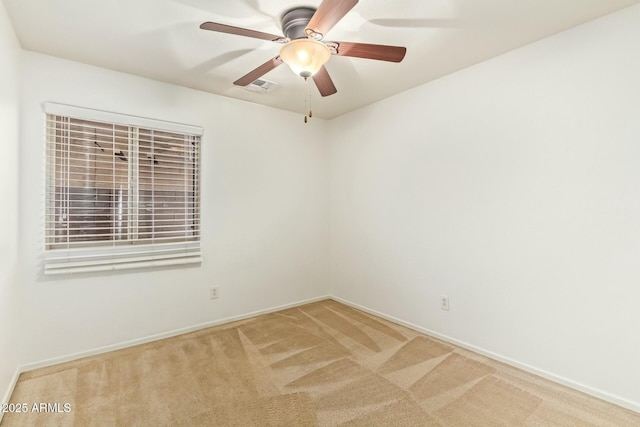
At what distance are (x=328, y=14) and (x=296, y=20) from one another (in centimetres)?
53

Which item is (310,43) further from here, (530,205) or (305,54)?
(530,205)

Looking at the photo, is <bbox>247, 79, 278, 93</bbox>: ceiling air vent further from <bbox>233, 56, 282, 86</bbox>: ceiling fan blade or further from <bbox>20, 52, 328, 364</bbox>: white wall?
<bbox>233, 56, 282, 86</bbox>: ceiling fan blade

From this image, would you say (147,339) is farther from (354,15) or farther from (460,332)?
(354,15)

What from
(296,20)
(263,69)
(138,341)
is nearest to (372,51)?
(296,20)

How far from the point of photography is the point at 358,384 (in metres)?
2.20

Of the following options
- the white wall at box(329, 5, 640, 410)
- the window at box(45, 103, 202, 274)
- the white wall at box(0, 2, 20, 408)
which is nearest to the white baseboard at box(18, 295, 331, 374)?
the white wall at box(0, 2, 20, 408)

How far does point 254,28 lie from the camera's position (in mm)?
2098

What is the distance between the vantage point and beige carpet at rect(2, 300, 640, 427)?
185 centimetres

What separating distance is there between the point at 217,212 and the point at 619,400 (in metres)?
3.44

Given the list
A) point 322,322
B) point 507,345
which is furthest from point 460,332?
point 322,322

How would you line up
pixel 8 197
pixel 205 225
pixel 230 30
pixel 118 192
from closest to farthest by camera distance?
pixel 230 30
pixel 8 197
pixel 118 192
pixel 205 225

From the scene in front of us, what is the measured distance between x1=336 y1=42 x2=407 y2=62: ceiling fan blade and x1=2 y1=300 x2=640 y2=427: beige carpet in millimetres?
2117

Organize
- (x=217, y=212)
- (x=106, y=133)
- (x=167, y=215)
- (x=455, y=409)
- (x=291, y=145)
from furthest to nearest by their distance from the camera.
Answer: (x=291, y=145)
(x=217, y=212)
(x=167, y=215)
(x=106, y=133)
(x=455, y=409)

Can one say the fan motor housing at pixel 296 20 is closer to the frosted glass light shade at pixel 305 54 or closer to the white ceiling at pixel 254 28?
the white ceiling at pixel 254 28
